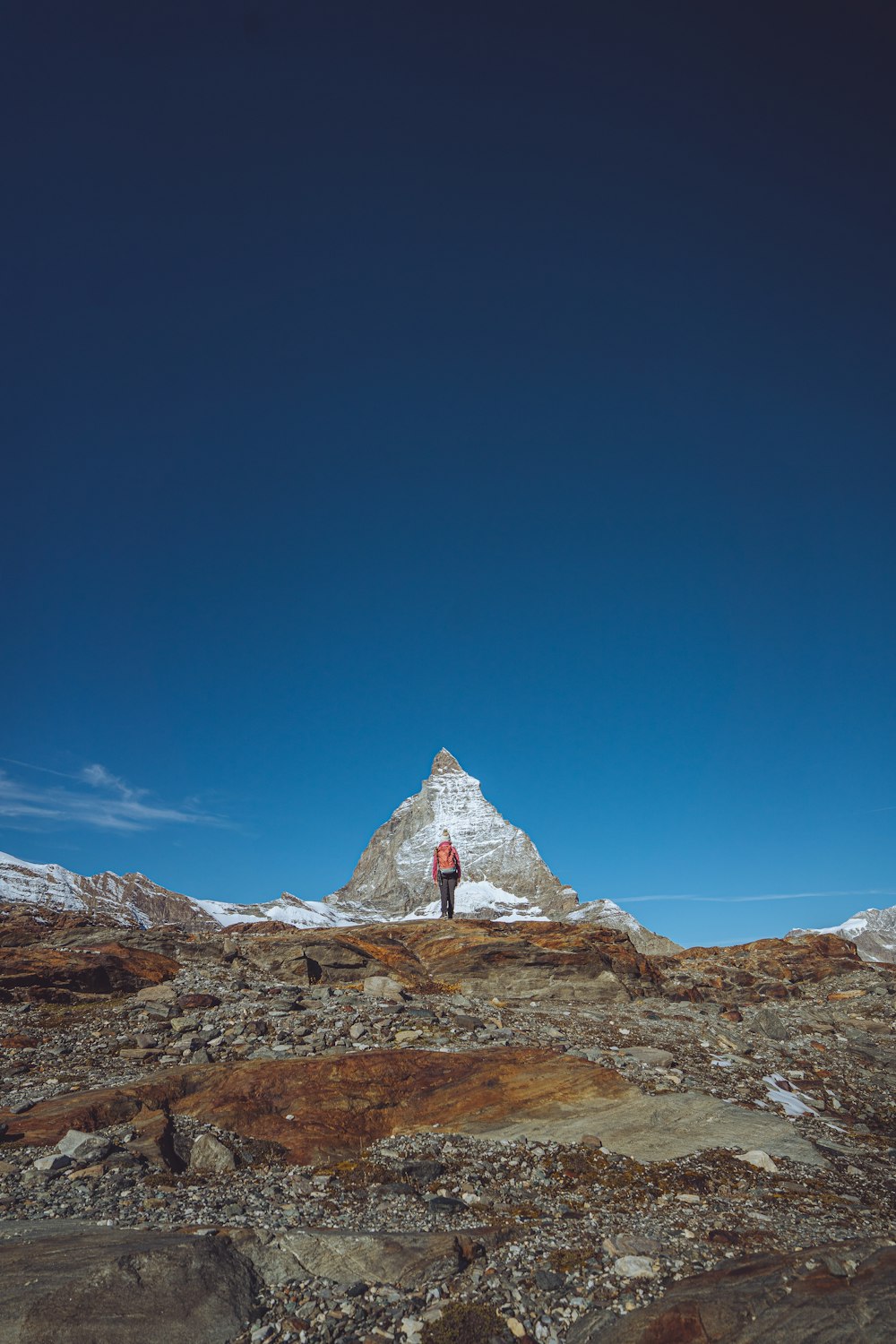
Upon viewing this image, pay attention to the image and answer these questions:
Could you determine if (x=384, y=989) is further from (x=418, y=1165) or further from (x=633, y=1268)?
(x=633, y=1268)

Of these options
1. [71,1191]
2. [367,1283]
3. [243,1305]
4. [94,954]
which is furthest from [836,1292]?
[94,954]

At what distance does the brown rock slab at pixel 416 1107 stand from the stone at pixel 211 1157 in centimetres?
89

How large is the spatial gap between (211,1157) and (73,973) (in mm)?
10998

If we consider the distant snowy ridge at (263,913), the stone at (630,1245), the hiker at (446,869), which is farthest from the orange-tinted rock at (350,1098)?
the distant snowy ridge at (263,913)

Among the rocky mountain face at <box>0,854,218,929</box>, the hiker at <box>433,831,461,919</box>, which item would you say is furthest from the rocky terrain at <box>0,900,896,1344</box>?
the rocky mountain face at <box>0,854,218,929</box>

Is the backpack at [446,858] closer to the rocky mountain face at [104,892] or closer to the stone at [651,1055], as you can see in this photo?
the stone at [651,1055]

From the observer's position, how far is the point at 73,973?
18.2 meters

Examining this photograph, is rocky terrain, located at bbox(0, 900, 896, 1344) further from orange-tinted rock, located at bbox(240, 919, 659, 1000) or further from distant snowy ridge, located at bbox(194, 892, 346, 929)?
distant snowy ridge, located at bbox(194, 892, 346, 929)

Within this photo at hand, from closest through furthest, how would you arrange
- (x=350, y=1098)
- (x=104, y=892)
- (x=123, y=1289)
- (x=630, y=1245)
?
(x=123, y=1289) < (x=630, y=1245) < (x=350, y=1098) < (x=104, y=892)

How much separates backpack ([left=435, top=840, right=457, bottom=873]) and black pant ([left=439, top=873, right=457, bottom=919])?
22 centimetres

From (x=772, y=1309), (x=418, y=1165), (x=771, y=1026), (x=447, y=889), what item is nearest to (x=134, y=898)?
(x=447, y=889)

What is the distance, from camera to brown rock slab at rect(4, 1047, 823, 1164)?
1044 centimetres

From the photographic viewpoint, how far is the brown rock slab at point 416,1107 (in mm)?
10438

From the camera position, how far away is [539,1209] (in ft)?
27.6
